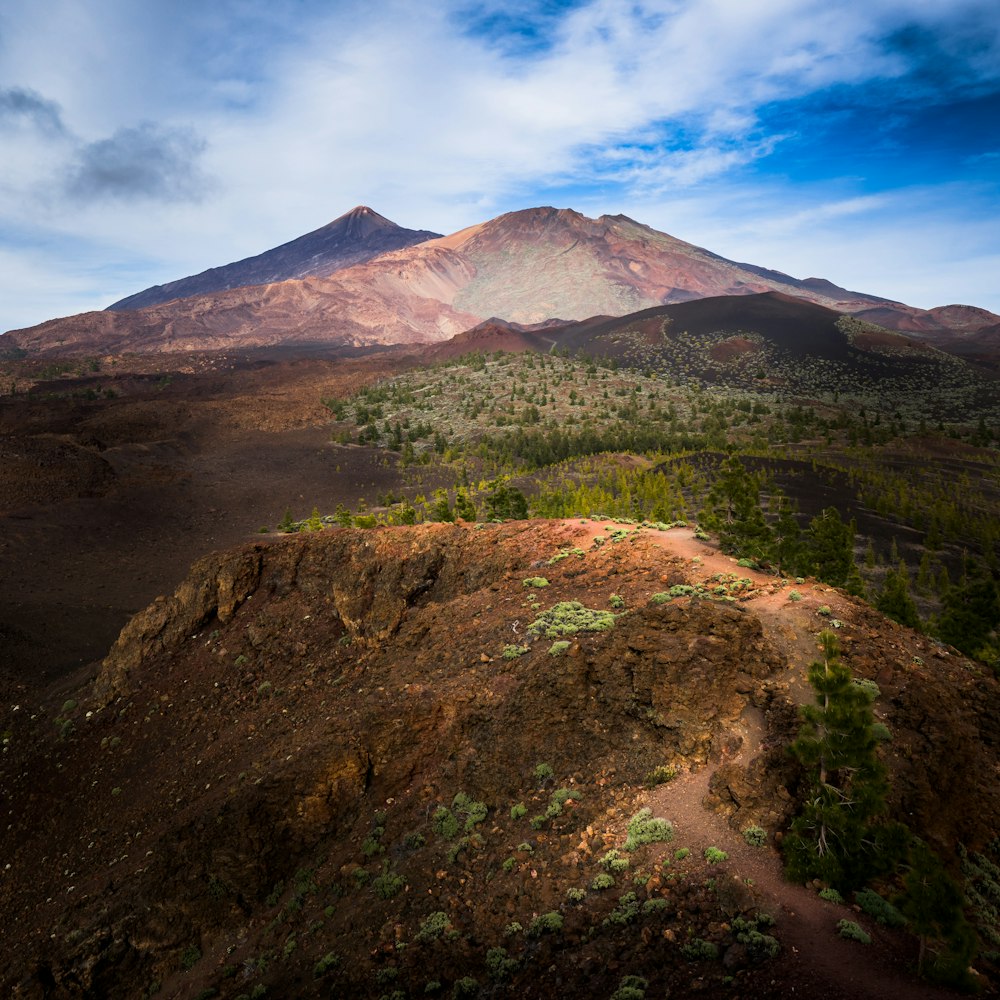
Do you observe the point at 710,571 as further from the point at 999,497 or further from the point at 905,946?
the point at 999,497

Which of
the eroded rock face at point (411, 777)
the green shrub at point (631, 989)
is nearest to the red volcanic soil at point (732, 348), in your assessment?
the eroded rock face at point (411, 777)

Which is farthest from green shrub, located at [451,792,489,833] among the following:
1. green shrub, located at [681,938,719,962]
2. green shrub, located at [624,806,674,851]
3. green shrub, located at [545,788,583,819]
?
green shrub, located at [681,938,719,962]

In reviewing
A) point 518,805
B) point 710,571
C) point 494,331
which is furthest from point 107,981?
point 494,331

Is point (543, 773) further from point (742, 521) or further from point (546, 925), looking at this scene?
point (742, 521)

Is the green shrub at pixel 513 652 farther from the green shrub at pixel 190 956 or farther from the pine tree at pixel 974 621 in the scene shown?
the pine tree at pixel 974 621

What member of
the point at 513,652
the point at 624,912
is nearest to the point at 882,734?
the point at 624,912

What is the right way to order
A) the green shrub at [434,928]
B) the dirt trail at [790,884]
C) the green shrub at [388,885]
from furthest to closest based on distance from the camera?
1. the green shrub at [388,885]
2. the green shrub at [434,928]
3. the dirt trail at [790,884]
